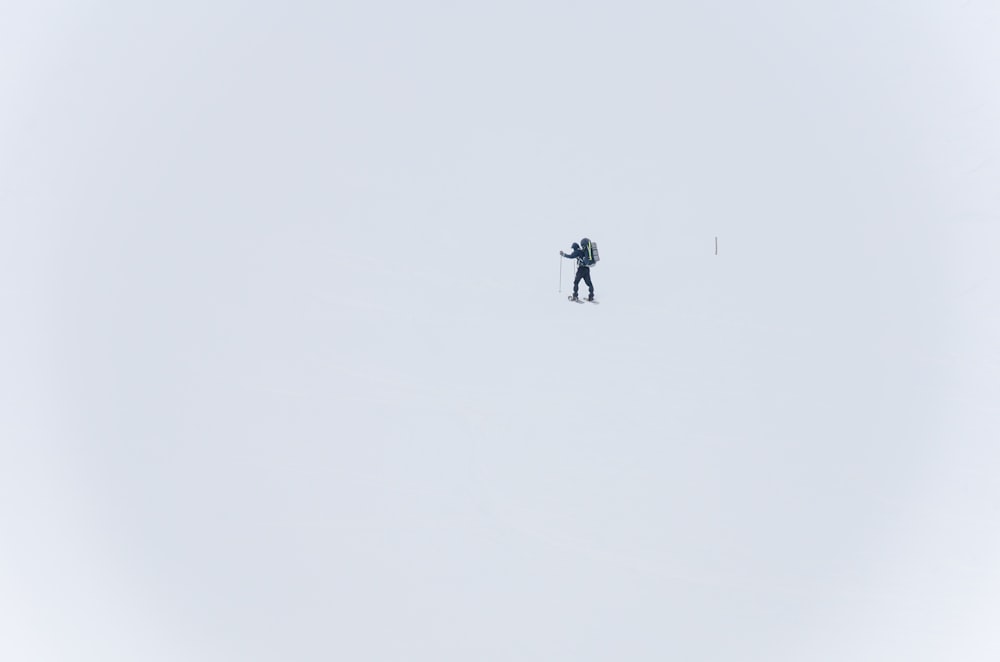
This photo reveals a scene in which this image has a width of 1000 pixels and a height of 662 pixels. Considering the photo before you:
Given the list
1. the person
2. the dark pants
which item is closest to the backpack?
the person

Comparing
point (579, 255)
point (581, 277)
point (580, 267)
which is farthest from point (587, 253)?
point (581, 277)

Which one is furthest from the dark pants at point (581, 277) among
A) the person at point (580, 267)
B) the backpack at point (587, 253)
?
the backpack at point (587, 253)

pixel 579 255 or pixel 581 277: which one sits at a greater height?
pixel 579 255

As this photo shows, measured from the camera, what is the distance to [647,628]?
13.3 m

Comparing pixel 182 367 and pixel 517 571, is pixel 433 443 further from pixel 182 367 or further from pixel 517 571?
pixel 182 367

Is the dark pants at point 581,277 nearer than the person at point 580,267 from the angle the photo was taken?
No

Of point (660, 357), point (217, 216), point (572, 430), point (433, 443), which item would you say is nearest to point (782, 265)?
point (660, 357)

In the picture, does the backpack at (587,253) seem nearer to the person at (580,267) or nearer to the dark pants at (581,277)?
the person at (580,267)

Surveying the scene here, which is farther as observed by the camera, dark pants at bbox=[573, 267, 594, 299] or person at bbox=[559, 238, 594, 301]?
dark pants at bbox=[573, 267, 594, 299]

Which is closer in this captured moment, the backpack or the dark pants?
the backpack

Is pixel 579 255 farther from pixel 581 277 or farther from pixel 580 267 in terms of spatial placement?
pixel 581 277

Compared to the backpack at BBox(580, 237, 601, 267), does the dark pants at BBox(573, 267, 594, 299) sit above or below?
below

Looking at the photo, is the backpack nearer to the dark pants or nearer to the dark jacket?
the dark jacket

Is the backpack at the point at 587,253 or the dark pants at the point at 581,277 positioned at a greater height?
the backpack at the point at 587,253
